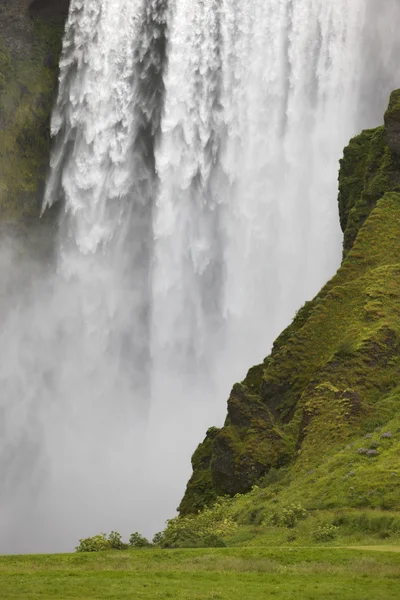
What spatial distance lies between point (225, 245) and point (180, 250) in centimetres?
407

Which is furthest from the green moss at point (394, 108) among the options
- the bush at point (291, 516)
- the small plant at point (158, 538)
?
the small plant at point (158, 538)

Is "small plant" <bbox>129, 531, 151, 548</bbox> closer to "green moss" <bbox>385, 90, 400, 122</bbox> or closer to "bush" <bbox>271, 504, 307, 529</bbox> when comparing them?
"bush" <bbox>271, 504, 307, 529</bbox>

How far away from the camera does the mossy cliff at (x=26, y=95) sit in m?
90.0

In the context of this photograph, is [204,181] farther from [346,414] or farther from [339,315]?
[346,414]

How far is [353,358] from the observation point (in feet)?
138

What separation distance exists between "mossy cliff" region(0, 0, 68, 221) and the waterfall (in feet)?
5.26

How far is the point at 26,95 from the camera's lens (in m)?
92.1

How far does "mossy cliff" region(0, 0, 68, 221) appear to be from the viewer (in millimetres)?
90000

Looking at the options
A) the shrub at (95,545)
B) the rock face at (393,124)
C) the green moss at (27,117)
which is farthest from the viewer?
the green moss at (27,117)

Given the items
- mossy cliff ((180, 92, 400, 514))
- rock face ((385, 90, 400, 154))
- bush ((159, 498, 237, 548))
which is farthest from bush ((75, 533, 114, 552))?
rock face ((385, 90, 400, 154))

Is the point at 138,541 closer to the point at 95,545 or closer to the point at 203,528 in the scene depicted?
the point at 203,528

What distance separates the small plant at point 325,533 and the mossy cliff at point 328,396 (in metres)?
2.48

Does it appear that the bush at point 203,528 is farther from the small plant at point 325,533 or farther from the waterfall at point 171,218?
the waterfall at point 171,218

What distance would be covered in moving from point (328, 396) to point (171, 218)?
1840 inches
